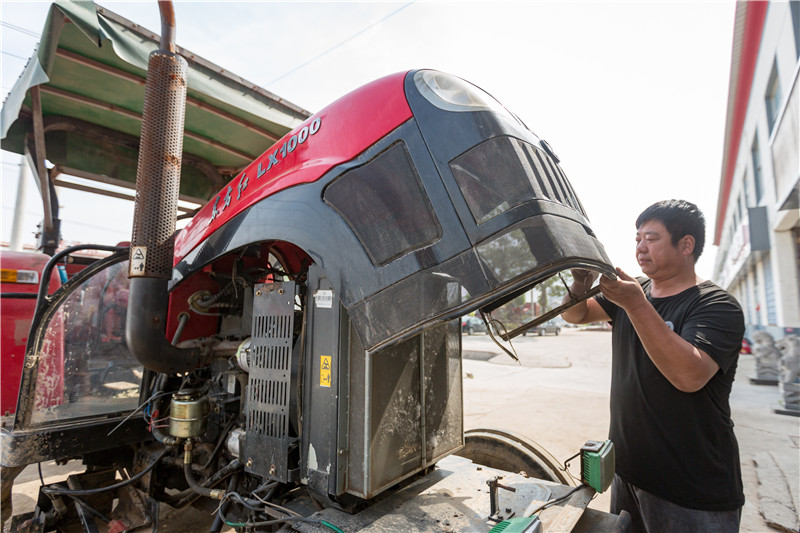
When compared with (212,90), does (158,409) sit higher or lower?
lower

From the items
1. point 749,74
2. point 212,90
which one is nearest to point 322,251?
point 212,90

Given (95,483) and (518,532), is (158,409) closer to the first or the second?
(95,483)

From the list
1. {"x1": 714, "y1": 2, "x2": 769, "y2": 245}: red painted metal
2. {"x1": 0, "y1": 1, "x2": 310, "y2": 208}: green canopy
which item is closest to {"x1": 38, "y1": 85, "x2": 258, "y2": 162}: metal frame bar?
{"x1": 0, "y1": 1, "x2": 310, "y2": 208}: green canopy

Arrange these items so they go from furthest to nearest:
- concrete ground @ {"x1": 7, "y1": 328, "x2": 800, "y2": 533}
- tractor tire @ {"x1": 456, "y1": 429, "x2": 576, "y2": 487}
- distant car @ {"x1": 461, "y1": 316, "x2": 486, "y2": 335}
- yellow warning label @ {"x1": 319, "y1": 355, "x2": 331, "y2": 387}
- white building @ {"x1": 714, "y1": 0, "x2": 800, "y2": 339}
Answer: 1. distant car @ {"x1": 461, "y1": 316, "x2": 486, "y2": 335}
2. white building @ {"x1": 714, "y1": 0, "x2": 800, "y2": 339}
3. concrete ground @ {"x1": 7, "y1": 328, "x2": 800, "y2": 533}
4. tractor tire @ {"x1": 456, "y1": 429, "x2": 576, "y2": 487}
5. yellow warning label @ {"x1": 319, "y1": 355, "x2": 331, "y2": 387}

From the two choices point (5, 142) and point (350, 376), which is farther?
→ point (5, 142)

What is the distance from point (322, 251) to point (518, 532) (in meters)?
1.02

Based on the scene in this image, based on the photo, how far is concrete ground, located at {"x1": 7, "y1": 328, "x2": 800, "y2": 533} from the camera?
11.8ft

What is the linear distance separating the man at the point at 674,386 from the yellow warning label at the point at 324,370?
1.02 m

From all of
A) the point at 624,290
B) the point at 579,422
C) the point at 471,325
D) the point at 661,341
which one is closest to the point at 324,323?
the point at 624,290

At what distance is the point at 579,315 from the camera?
2.13 m

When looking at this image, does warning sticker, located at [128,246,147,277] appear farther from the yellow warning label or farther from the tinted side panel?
the tinted side panel

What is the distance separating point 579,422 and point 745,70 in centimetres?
1300

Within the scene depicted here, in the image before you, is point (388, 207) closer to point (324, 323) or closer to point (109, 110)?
point (324, 323)

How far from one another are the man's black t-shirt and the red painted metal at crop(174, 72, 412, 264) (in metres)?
1.36
